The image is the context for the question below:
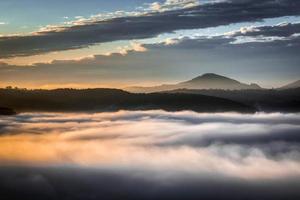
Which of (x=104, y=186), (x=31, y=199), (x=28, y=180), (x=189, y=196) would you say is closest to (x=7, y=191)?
(x=31, y=199)

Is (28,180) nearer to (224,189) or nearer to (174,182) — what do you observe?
(174,182)

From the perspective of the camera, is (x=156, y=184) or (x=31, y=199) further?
(x=156, y=184)

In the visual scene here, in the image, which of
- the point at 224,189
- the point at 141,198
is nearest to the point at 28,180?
the point at 141,198

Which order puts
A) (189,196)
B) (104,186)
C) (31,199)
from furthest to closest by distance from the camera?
(104,186) < (189,196) < (31,199)

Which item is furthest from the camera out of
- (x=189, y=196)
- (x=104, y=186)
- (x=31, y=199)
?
(x=104, y=186)

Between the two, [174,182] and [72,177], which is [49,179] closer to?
[72,177]

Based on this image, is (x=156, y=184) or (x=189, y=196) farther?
(x=156, y=184)

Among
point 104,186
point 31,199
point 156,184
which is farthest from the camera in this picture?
point 156,184

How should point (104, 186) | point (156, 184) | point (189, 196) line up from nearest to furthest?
1. point (189, 196)
2. point (104, 186)
3. point (156, 184)
